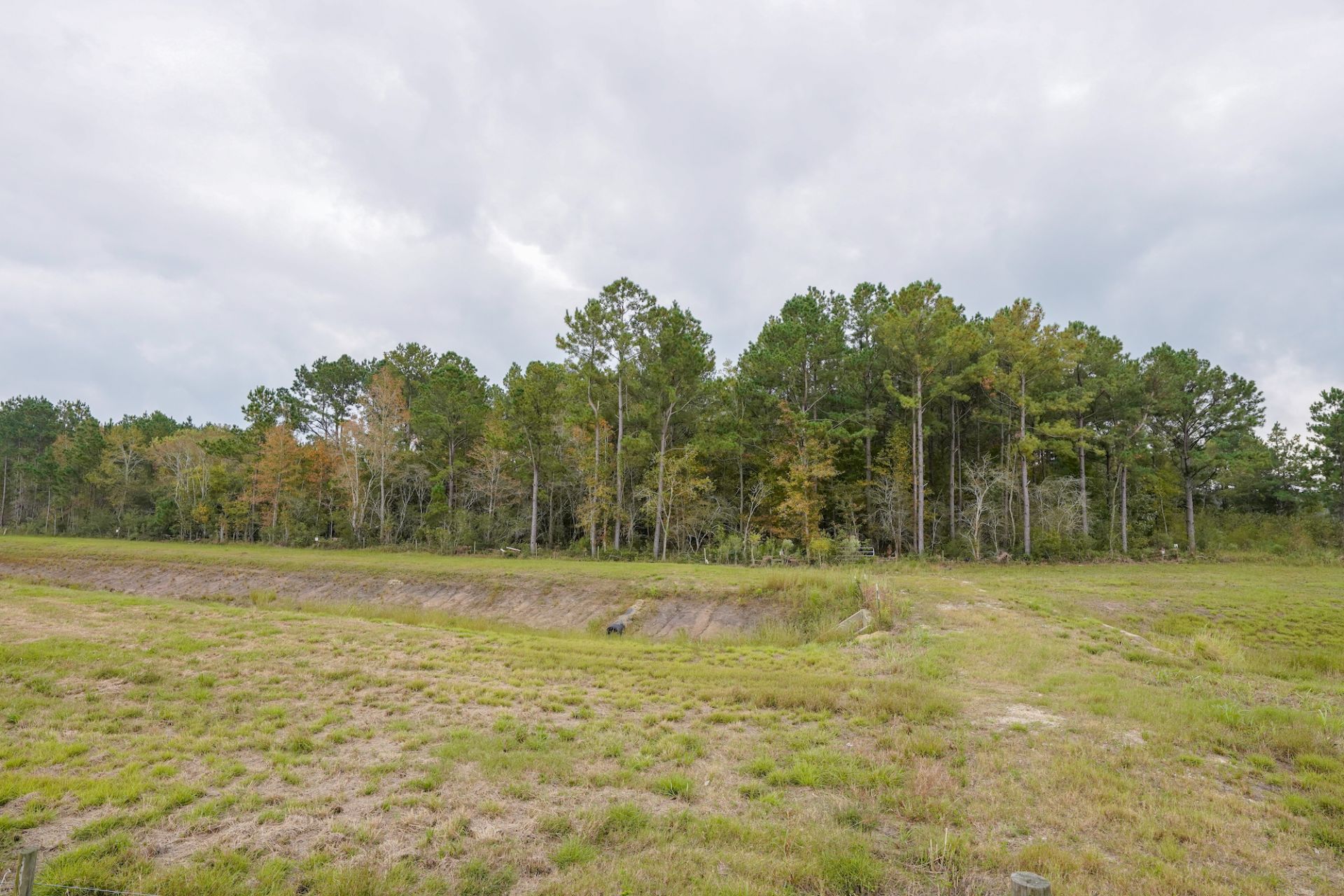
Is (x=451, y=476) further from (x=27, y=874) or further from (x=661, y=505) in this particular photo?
(x=27, y=874)

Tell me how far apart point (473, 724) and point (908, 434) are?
3412 centimetres

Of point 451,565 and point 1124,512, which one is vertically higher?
point 1124,512

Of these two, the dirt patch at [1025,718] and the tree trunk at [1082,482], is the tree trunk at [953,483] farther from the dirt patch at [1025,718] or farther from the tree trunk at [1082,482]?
the dirt patch at [1025,718]

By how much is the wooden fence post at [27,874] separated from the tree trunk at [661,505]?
1156 inches

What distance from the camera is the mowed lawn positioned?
418 centimetres

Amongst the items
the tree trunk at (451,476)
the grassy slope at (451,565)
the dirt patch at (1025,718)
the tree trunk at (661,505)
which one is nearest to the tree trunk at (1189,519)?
the grassy slope at (451,565)

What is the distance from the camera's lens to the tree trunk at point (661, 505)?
106 ft

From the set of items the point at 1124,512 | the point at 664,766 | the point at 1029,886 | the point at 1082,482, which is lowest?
the point at 664,766

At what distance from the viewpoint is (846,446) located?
37156mm

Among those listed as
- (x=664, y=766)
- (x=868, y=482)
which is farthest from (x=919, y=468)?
(x=664, y=766)

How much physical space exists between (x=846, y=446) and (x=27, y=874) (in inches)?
1476

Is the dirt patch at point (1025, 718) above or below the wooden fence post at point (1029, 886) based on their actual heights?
below

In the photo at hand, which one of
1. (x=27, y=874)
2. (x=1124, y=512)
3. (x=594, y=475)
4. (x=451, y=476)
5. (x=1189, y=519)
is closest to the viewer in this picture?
(x=27, y=874)

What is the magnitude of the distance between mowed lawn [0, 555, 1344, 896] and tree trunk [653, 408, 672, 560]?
66.9 ft
